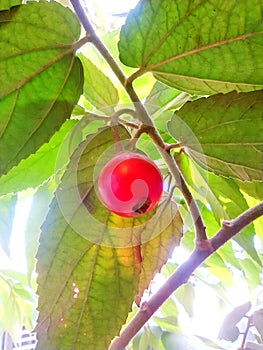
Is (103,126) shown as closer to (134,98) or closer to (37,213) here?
(134,98)

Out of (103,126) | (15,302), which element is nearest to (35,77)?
(103,126)

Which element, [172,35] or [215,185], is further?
[215,185]


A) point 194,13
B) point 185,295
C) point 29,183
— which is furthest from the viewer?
point 185,295

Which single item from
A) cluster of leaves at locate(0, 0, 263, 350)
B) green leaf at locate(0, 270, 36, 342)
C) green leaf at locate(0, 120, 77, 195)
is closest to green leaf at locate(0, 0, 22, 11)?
cluster of leaves at locate(0, 0, 263, 350)

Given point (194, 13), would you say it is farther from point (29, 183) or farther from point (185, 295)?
point (185, 295)

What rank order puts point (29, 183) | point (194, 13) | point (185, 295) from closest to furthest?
point (194, 13) → point (29, 183) → point (185, 295)

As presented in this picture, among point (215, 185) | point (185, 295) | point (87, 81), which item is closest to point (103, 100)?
point (87, 81)
